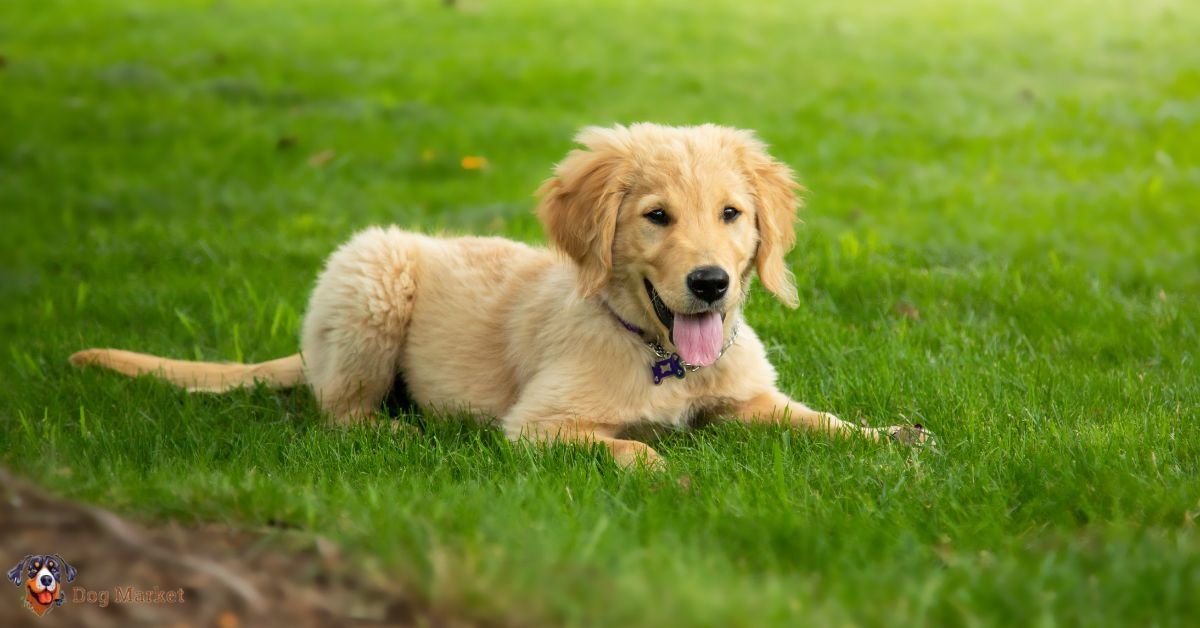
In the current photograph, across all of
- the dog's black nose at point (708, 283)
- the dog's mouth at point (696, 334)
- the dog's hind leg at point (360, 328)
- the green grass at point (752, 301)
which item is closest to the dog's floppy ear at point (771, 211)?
the dog's mouth at point (696, 334)

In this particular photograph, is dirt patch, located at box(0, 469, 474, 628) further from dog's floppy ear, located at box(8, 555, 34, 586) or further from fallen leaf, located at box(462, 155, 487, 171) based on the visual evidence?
fallen leaf, located at box(462, 155, 487, 171)

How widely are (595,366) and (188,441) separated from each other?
1.60 metres

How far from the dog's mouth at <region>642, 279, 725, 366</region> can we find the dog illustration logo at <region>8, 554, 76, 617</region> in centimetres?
241

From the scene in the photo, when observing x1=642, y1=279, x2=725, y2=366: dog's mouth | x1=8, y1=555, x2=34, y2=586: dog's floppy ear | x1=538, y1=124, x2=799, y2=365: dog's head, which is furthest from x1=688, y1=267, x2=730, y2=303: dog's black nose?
x1=8, y1=555, x2=34, y2=586: dog's floppy ear

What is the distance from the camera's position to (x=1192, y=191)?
9.34 meters

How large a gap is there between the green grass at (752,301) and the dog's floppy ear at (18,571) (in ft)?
2.22

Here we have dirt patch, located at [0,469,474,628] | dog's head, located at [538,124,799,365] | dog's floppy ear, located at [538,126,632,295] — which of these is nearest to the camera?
dirt patch, located at [0,469,474,628]

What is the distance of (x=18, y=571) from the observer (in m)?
2.57

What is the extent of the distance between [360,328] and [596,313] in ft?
4.09

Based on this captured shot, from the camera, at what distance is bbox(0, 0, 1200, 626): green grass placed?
9.94 ft

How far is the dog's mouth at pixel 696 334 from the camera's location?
4465 millimetres

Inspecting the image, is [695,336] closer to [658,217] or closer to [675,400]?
[675,400]

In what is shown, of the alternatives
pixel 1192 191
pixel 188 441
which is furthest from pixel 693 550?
pixel 1192 191

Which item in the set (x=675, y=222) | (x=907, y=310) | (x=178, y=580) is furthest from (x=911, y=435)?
(x=178, y=580)
